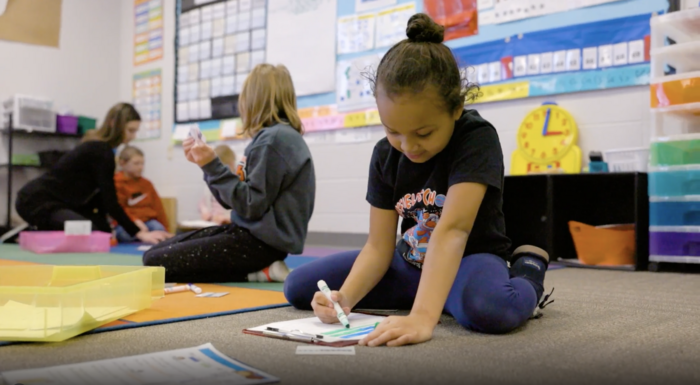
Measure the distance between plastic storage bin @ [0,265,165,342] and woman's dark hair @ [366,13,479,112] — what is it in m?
0.60

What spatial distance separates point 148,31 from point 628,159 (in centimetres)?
375

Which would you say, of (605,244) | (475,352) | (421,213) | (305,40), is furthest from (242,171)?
(305,40)

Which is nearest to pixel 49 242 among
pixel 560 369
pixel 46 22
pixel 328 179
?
pixel 328 179

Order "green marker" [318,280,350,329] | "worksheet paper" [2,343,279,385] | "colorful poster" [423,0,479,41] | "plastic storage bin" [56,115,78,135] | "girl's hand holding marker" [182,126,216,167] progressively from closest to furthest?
"worksheet paper" [2,343,279,385] → "green marker" [318,280,350,329] → "girl's hand holding marker" [182,126,216,167] → "colorful poster" [423,0,479,41] → "plastic storage bin" [56,115,78,135]

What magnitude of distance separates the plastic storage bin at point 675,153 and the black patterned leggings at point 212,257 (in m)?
1.51

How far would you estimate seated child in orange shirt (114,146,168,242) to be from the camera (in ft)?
13.5

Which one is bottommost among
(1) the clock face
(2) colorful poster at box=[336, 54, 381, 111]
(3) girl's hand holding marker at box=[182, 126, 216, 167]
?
(3) girl's hand holding marker at box=[182, 126, 216, 167]

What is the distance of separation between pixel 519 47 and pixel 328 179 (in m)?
1.36

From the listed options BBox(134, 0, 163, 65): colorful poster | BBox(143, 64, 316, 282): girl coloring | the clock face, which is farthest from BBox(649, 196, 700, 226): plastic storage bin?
BBox(134, 0, 163, 65): colorful poster

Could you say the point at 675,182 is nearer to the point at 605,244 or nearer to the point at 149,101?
the point at 605,244

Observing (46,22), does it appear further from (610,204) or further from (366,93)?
(610,204)

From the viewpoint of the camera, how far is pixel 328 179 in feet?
12.4

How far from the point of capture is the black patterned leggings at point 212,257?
187 centimetres

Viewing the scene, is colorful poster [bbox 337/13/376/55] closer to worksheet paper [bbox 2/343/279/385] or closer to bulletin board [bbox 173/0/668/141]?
bulletin board [bbox 173/0/668/141]
